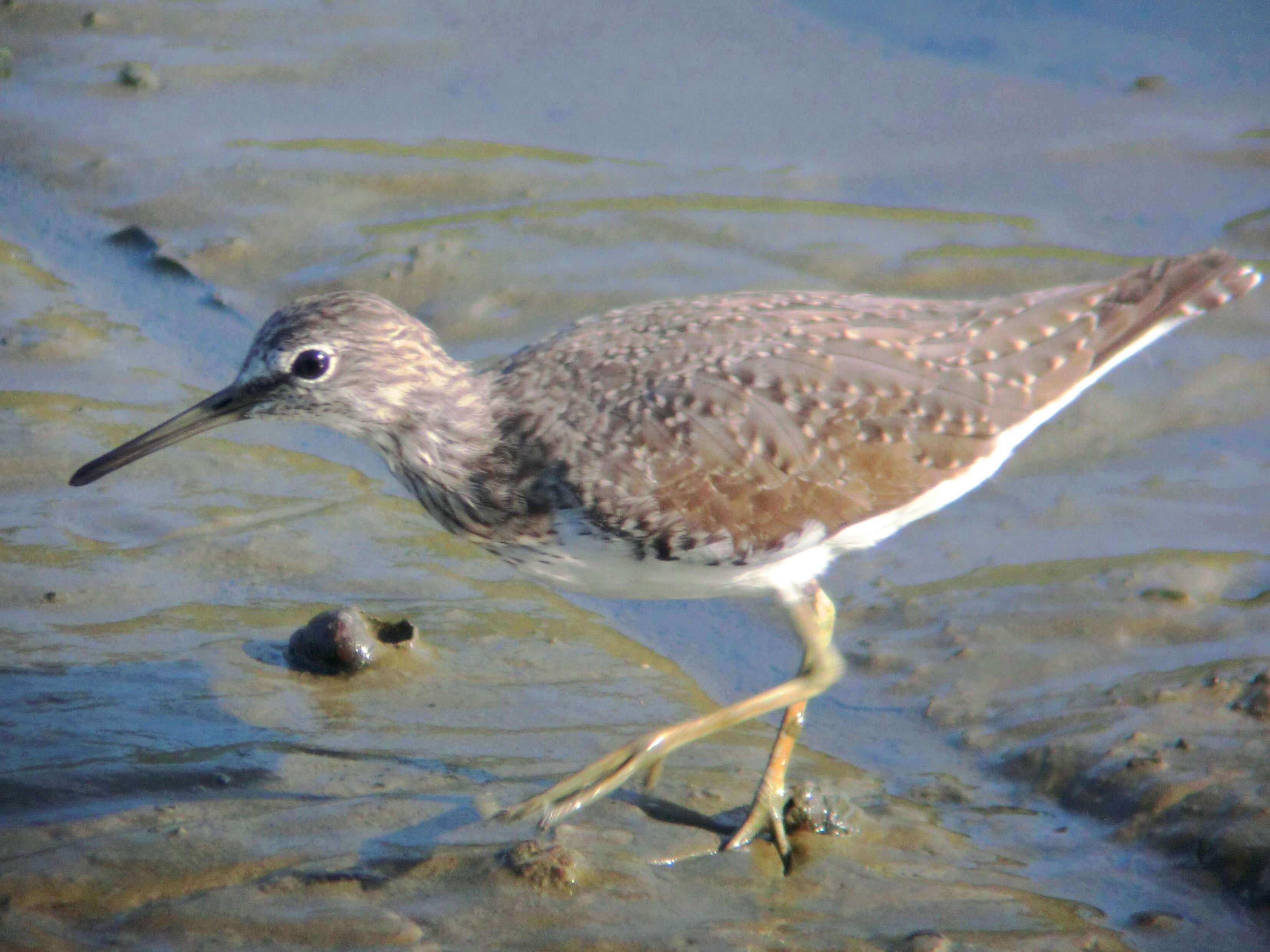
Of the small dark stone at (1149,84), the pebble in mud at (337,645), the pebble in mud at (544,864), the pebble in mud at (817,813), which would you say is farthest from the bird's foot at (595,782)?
the small dark stone at (1149,84)

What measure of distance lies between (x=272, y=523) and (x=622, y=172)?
11.6ft

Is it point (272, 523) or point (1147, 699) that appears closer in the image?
point (1147, 699)

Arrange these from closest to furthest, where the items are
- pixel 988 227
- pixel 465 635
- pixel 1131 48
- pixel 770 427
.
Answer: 1. pixel 770 427
2. pixel 465 635
3. pixel 988 227
4. pixel 1131 48

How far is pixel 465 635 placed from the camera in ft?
18.9

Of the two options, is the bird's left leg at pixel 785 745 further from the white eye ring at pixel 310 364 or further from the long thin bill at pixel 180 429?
the long thin bill at pixel 180 429

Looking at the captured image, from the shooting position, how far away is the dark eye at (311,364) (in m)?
5.03

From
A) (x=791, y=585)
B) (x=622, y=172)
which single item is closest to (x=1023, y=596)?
(x=791, y=585)

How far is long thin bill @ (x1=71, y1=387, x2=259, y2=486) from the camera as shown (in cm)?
510

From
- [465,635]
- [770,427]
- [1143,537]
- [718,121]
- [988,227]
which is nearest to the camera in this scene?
[770,427]

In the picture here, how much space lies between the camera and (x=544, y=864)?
4.23 m

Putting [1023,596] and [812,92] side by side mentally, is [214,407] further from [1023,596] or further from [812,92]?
[812,92]

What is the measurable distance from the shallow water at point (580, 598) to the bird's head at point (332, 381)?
91 centimetres

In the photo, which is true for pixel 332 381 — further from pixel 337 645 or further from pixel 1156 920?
pixel 1156 920

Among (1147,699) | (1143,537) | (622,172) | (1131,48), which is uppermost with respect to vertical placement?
(1131,48)
